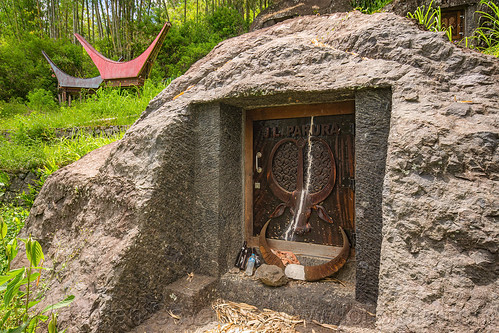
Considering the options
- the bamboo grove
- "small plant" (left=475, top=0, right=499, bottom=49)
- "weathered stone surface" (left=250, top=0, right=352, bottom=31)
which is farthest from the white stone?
the bamboo grove

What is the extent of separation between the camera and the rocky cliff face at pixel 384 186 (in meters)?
1.42

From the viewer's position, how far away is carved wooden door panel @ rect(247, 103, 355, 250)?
252 centimetres

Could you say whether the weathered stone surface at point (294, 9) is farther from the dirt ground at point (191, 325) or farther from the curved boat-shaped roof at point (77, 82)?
the dirt ground at point (191, 325)

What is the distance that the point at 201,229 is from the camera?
2617mm

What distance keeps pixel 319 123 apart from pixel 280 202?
744 mm

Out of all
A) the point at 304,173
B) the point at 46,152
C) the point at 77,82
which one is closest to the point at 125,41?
the point at 77,82

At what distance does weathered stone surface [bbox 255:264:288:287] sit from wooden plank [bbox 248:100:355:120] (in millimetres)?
1240

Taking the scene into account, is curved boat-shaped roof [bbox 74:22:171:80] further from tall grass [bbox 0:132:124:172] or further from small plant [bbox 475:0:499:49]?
small plant [bbox 475:0:499:49]

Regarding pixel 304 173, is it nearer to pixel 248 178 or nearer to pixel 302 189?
pixel 302 189

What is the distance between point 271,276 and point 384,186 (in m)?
1.16

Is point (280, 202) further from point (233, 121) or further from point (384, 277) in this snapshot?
point (384, 277)

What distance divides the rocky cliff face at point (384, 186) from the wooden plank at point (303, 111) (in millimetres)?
202

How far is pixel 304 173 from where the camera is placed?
2672 millimetres

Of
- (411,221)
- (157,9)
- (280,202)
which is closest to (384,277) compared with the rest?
(411,221)
